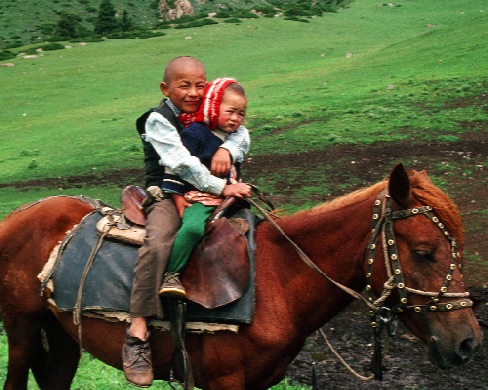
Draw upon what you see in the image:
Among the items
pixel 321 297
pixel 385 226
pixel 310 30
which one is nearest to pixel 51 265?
pixel 321 297

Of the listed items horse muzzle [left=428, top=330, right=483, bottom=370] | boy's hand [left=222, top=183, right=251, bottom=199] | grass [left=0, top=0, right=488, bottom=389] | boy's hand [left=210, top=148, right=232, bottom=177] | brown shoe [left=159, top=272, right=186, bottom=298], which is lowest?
grass [left=0, top=0, right=488, bottom=389]

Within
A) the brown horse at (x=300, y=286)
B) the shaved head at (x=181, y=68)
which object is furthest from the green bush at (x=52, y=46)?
the shaved head at (x=181, y=68)

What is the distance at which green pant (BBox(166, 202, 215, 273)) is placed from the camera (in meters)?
4.00

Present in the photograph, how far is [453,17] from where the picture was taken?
140 ft

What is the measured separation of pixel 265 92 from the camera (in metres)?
23.4

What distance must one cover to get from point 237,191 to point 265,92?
19656mm

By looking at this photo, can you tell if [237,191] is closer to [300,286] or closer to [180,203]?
[180,203]

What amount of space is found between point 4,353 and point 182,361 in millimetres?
3392

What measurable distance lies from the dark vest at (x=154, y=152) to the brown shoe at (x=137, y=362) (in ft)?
3.51

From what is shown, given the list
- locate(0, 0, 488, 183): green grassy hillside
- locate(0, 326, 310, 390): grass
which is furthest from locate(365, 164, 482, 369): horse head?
locate(0, 0, 488, 183): green grassy hillside

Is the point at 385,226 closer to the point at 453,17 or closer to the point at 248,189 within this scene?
the point at 248,189

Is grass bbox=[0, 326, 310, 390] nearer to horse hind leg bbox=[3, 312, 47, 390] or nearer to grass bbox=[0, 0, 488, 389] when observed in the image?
grass bbox=[0, 0, 488, 389]

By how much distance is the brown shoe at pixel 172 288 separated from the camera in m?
3.91

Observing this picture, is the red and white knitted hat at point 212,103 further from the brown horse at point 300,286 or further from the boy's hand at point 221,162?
the brown horse at point 300,286
